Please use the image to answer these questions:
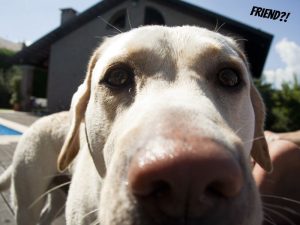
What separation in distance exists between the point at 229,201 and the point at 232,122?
915mm

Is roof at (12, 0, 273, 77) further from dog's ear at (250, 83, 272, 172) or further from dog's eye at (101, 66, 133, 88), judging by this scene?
dog's eye at (101, 66, 133, 88)

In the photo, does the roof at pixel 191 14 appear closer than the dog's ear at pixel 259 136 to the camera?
No

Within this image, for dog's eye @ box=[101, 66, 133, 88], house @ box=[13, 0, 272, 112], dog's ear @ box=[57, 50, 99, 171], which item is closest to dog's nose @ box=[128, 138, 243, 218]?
dog's eye @ box=[101, 66, 133, 88]

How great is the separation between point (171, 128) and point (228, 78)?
1008mm

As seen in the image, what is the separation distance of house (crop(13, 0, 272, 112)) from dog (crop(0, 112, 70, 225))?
10.8 meters

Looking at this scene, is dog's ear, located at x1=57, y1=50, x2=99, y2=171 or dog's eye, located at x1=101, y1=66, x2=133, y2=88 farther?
dog's ear, located at x1=57, y1=50, x2=99, y2=171

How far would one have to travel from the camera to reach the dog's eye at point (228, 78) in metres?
2.25

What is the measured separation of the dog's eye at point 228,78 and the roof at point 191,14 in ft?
31.6

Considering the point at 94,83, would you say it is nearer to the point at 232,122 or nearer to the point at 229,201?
the point at 232,122

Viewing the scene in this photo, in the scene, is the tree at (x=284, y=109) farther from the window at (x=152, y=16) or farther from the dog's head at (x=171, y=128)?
the dog's head at (x=171, y=128)

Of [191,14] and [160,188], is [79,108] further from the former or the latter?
[191,14]

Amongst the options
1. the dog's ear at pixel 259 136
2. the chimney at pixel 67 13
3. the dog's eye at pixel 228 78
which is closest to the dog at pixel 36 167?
the dog's ear at pixel 259 136

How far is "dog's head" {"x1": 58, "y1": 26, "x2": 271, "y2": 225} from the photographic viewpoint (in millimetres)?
1200

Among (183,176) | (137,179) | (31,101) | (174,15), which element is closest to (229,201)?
(183,176)
